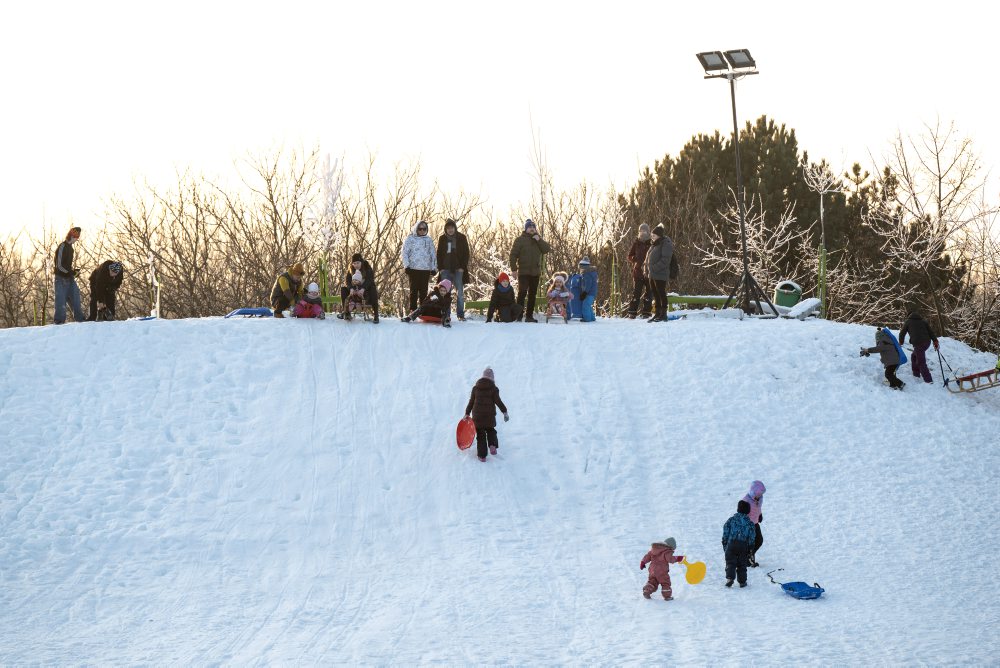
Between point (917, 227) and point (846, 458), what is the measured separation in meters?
22.2

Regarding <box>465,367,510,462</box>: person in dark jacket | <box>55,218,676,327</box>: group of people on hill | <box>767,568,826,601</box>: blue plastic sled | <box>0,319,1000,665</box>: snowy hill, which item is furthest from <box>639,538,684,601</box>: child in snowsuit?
<box>55,218,676,327</box>: group of people on hill

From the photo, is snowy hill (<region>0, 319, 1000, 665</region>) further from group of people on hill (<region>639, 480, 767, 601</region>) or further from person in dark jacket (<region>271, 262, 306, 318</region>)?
person in dark jacket (<region>271, 262, 306, 318</region>)

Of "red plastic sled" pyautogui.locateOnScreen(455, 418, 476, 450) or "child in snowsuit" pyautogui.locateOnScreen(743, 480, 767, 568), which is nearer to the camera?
"child in snowsuit" pyautogui.locateOnScreen(743, 480, 767, 568)

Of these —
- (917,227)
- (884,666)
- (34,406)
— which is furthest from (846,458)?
(917,227)

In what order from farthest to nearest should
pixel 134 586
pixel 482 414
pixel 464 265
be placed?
1. pixel 464 265
2. pixel 482 414
3. pixel 134 586

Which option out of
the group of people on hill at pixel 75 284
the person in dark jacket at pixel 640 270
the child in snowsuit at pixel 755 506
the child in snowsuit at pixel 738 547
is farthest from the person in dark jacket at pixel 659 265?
the group of people on hill at pixel 75 284

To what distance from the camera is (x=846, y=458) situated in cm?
1566

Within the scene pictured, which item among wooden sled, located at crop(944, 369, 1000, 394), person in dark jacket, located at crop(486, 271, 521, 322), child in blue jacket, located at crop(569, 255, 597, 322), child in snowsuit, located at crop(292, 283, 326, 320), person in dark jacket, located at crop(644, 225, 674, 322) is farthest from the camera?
child in blue jacket, located at crop(569, 255, 597, 322)

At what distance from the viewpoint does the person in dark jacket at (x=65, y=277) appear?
18.2 metres

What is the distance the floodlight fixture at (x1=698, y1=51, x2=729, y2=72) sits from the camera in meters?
20.0

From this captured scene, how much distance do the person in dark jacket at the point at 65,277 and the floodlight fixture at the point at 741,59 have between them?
12285 millimetres

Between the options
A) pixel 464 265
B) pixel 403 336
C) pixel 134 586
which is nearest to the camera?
pixel 134 586

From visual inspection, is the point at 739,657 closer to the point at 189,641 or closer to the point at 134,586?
the point at 189,641

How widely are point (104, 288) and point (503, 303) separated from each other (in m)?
7.36
